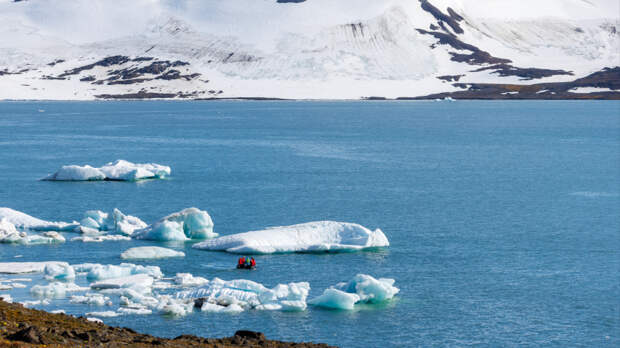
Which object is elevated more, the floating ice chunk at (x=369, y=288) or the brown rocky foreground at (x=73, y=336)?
the brown rocky foreground at (x=73, y=336)

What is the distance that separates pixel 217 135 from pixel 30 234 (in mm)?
80845

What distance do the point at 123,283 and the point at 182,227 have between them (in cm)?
1206

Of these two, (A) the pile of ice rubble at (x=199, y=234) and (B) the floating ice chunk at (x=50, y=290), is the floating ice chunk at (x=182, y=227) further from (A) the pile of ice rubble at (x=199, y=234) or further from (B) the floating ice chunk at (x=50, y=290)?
(B) the floating ice chunk at (x=50, y=290)

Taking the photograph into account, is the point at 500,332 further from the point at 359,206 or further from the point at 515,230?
the point at 359,206

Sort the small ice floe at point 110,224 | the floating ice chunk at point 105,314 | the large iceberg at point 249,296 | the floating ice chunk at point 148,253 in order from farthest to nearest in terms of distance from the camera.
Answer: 1. the small ice floe at point 110,224
2. the floating ice chunk at point 148,253
3. the large iceberg at point 249,296
4. the floating ice chunk at point 105,314

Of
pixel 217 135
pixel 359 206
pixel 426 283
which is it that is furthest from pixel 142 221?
pixel 217 135

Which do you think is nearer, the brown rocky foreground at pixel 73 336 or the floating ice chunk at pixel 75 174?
the brown rocky foreground at pixel 73 336

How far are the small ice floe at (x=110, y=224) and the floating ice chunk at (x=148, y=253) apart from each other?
629 centimetres

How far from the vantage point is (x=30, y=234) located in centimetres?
4741

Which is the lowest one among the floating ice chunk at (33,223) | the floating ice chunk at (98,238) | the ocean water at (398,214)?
the ocean water at (398,214)

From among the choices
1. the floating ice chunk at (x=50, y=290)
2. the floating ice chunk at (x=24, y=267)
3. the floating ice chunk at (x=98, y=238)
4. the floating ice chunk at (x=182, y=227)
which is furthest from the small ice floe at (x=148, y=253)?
the floating ice chunk at (x=50, y=290)

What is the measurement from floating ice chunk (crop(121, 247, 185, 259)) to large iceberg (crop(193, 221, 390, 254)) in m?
2.62

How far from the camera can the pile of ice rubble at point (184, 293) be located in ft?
108

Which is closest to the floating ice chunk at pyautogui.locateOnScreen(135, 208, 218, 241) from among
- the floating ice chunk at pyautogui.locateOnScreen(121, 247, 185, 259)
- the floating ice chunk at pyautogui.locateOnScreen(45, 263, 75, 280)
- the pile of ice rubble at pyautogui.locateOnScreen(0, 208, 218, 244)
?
the pile of ice rubble at pyautogui.locateOnScreen(0, 208, 218, 244)
